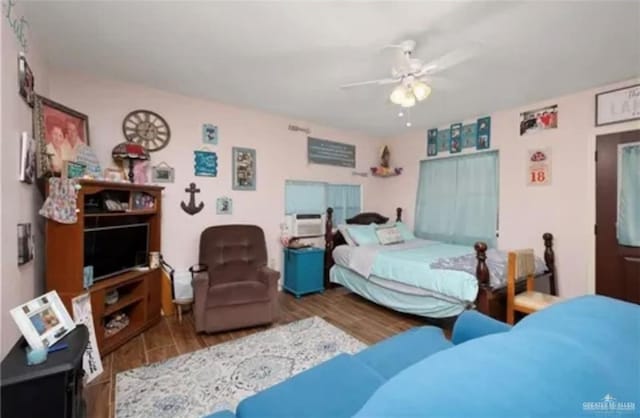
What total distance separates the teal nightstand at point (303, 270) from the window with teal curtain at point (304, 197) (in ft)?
2.12

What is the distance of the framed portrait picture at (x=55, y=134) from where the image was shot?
210 centimetres

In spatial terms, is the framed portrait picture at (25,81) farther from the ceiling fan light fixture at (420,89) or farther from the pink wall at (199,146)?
the ceiling fan light fixture at (420,89)

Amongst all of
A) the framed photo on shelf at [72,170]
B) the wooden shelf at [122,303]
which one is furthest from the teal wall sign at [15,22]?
the wooden shelf at [122,303]

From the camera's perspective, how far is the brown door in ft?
9.29

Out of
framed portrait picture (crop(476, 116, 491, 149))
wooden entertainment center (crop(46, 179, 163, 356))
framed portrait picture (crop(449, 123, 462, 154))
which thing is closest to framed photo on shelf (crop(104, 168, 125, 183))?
wooden entertainment center (crop(46, 179, 163, 356))

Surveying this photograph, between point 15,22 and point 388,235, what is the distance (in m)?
3.98

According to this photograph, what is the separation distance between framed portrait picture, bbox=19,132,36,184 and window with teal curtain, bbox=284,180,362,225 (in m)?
2.67

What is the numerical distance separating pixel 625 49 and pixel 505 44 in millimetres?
1016

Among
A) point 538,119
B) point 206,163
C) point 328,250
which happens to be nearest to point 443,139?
point 538,119

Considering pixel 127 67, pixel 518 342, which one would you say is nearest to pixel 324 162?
pixel 127 67

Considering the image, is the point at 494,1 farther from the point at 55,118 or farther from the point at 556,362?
the point at 55,118

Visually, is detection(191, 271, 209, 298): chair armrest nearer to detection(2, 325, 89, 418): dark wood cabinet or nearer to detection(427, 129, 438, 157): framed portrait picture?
detection(2, 325, 89, 418): dark wood cabinet

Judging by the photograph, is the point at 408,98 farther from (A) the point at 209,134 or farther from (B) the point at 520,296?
(A) the point at 209,134

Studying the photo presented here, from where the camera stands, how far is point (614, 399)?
64 cm
